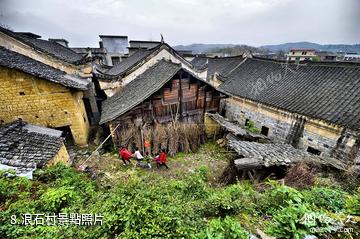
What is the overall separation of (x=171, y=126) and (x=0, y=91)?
9.37m

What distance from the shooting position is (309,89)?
41.1 feet

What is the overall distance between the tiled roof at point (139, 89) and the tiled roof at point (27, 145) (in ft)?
9.81

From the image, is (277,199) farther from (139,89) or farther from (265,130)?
(139,89)

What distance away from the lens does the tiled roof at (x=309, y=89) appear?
1008 centimetres

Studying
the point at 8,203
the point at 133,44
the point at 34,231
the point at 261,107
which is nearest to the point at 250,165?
the point at 34,231

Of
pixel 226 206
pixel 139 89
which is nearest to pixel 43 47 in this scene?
pixel 139 89

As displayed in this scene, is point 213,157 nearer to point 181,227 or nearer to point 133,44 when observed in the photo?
point 181,227

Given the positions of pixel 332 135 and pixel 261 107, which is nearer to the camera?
pixel 332 135

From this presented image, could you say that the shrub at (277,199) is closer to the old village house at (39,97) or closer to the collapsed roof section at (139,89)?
the collapsed roof section at (139,89)

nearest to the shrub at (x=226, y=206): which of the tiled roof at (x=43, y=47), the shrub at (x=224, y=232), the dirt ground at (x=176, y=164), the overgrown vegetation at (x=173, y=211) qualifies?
the overgrown vegetation at (x=173, y=211)

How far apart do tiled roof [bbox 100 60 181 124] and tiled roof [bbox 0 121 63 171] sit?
2.99 m

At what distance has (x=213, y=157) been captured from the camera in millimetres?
10891

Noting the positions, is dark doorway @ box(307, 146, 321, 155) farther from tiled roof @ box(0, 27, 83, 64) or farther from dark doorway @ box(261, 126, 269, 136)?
tiled roof @ box(0, 27, 83, 64)

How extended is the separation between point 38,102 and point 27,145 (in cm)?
392
